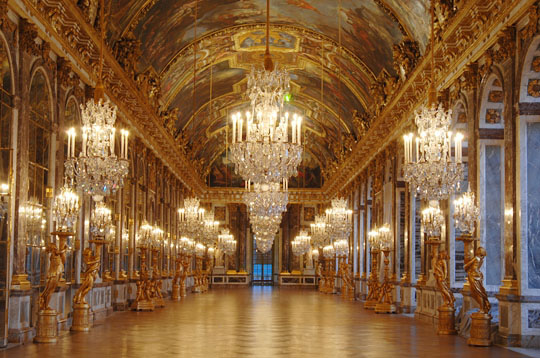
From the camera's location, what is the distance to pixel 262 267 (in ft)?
162

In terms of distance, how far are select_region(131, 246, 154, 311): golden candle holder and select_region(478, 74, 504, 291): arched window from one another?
34.4 feet

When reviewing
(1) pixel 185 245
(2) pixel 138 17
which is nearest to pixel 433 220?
(2) pixel 138 17

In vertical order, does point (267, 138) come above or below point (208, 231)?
above

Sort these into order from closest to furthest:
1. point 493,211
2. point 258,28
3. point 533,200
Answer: point 533,200, point 493,211, point 258,28

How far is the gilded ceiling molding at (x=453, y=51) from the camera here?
13128 mm

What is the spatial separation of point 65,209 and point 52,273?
1154 millimetres

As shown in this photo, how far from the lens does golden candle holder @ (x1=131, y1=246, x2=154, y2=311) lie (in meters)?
21.2

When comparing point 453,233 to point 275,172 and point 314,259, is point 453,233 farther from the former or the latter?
point 314,259

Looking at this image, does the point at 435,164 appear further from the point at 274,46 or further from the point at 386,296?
the point at 274,46

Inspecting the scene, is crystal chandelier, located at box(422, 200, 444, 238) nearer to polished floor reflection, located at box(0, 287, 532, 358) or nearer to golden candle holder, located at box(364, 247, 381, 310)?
polished floor reflection, located at box(0, 287, 532, 358)

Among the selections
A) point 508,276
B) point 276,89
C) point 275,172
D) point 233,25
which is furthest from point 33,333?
point 233,25

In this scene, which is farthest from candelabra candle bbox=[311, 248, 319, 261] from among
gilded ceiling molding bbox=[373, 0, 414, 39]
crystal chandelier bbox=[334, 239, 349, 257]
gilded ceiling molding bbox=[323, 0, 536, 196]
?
gilded ceiling molding bbox=[373, 0, 414, 39]

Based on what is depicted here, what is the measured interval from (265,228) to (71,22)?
1095 cm

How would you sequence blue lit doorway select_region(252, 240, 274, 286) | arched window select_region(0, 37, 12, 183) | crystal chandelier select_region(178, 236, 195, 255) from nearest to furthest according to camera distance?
1. arched window select_region(0, 37, 12, 183)
2. crystal chandelier select_region(178, 236, 195, 255)
3. blue lit doorway select_region(252, 240, 274, 286)
